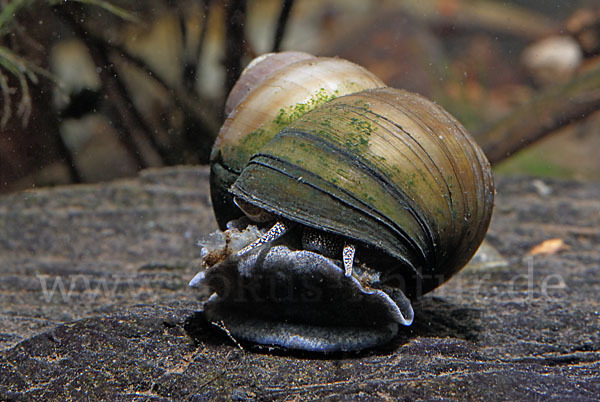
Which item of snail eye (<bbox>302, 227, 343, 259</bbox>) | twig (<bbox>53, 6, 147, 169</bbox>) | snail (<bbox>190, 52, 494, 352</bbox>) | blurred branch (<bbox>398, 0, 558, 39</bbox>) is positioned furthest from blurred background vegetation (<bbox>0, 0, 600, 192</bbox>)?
snail eye (<bbox>302, 227, 343, 259</bbox>)

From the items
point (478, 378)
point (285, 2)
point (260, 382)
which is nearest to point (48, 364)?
point (260, 382)

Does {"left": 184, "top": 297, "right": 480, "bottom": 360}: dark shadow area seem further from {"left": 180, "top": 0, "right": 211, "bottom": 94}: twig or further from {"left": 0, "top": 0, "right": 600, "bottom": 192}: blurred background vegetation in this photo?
{"left": 180, "top": 0, "right": 211, "bottom": 94}: twig

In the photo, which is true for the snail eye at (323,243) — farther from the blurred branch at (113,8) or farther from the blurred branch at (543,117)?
the blurred branch at (543,117)

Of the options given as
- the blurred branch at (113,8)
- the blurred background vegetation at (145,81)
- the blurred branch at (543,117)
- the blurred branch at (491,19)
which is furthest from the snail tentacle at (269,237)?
the blurred branch at (491,19)

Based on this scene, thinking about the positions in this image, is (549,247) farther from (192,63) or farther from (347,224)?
(192,63)

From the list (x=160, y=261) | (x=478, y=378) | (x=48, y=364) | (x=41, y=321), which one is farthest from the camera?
(x=160, y=261)

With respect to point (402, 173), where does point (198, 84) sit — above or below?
above

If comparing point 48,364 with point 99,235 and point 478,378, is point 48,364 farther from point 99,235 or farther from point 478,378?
point 99,235
